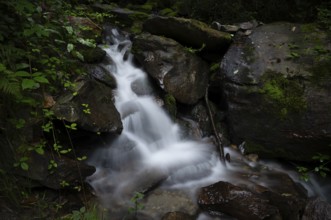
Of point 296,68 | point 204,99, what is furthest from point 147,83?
point 296,68

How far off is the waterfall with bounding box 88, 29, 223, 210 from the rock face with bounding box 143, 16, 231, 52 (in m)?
1.03

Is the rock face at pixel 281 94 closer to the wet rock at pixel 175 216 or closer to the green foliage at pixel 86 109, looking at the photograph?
the wet rock at pixel 175 216

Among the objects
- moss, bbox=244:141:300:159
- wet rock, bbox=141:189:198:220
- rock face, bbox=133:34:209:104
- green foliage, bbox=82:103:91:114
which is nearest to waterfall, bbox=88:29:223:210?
wet rock, bbox=141:189:198:220

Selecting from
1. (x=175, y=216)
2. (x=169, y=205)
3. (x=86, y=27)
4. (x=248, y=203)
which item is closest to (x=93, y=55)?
(x=86, y=27)

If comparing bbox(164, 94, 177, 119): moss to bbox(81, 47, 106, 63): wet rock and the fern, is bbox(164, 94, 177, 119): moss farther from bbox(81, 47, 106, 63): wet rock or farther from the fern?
the fern

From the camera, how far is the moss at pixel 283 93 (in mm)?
5238

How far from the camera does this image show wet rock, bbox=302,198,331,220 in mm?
3577

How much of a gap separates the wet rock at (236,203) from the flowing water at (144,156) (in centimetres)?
43

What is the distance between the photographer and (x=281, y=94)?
5387 millimetres

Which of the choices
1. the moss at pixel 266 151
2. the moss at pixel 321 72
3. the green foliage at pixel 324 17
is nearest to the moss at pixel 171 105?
the moss at pixel 266 151

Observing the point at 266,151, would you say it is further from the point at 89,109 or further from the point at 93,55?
the point at 93,55

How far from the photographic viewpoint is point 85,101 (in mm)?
4449

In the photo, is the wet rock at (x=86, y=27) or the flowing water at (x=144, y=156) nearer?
the flowing water at (x=144, y=156)

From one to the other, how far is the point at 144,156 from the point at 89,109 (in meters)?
1.36
